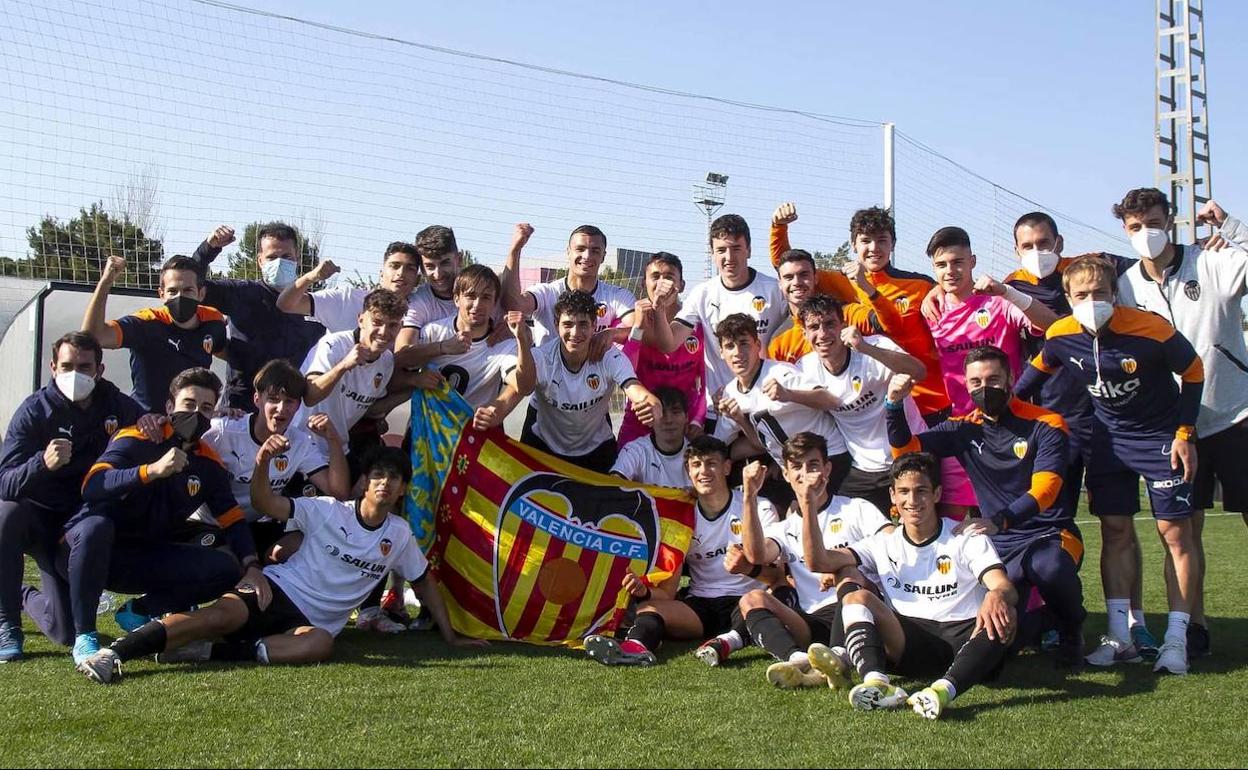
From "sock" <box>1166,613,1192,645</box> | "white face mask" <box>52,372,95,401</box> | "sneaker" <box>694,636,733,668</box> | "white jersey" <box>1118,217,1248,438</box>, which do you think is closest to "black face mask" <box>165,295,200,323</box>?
"white face mask" <box>52,372,95,401</box>

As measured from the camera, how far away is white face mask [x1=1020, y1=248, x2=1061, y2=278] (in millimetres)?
6352

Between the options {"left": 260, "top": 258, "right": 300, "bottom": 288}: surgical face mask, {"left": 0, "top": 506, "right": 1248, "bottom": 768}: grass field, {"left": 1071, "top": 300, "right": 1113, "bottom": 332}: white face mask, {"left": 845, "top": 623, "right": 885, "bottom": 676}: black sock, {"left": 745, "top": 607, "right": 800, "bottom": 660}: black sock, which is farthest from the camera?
{"left": 260, "top": 258, "right": 300, "bottom": 288}: surgical face mask

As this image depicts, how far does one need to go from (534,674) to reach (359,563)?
1.16m

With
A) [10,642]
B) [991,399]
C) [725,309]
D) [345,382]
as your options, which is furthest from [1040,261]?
[10,642]

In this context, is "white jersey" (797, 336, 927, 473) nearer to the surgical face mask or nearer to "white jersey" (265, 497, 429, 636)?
"white jersey" (265, 497, 429, 636)

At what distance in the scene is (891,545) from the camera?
16.9ft

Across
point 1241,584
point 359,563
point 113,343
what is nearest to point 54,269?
point 113,343

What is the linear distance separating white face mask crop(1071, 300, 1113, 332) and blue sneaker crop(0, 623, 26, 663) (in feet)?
18.4

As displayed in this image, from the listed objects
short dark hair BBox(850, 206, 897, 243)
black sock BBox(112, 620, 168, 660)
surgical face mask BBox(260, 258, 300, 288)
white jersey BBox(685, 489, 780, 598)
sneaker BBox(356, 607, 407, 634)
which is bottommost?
sneaker BBox(356, 607, 407, 634)

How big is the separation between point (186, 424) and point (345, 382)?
102 centimetres

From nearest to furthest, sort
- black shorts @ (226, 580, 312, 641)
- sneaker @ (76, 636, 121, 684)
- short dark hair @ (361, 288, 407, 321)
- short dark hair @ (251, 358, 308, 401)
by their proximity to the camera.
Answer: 1. sneaker @ (76, 636, 121, 684)
2. black shorts @ (226, 580, 312, 641)
3. short dark hair @ (251, 358, 308, 401)
4. short dark hair @ (361, 288, 407, 321)

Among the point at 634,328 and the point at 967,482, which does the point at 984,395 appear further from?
the point at 634,328

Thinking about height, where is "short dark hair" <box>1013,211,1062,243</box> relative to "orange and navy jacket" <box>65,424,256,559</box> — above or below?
above

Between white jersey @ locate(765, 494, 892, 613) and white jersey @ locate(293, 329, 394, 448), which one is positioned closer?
white jersey @ locate(765, 494, 892, 613)
